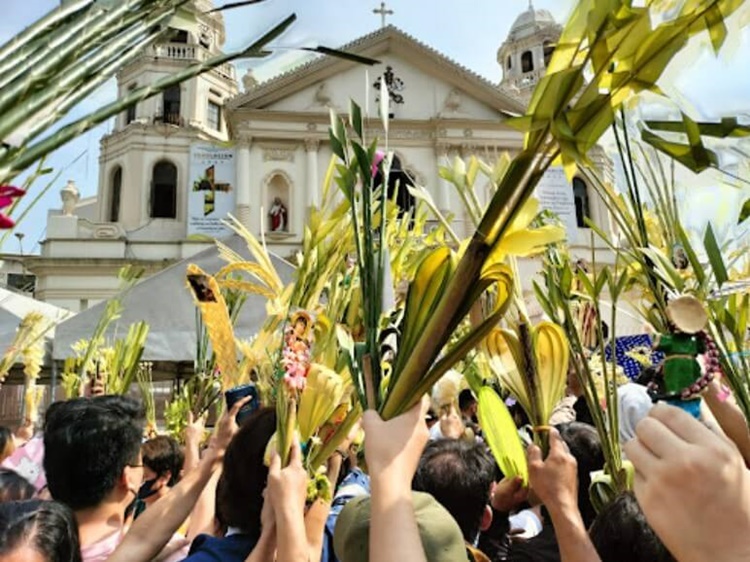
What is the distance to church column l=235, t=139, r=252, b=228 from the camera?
19.5 m

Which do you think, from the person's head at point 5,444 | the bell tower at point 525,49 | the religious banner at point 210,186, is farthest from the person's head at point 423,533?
the bell tower at point 525,49

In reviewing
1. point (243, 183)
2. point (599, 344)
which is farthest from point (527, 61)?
point (599, 344)

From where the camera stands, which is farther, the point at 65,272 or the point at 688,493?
the point at 65,272

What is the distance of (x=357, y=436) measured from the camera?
246cm

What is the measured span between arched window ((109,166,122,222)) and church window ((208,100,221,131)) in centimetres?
369

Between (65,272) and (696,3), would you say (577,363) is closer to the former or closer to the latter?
(696,3)

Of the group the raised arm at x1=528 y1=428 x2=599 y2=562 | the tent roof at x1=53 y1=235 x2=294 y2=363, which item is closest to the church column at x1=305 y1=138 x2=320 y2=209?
the tent roof at x1=53 y1=235 x2=294 y2=363

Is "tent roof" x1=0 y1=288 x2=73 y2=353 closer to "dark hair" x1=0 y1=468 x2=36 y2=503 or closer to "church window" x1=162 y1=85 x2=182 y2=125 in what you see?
"dark hair" x1=0 y1=468 x2=36 y2=503

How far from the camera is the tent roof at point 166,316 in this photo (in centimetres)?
576

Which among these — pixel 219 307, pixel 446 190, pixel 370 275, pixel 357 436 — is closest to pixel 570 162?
pixel 370 275

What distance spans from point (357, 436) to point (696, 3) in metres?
1.95

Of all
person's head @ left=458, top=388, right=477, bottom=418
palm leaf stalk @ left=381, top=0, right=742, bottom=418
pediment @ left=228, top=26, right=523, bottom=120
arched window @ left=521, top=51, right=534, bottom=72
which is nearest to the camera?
palm leaf stalk @ left=381, top=0, right=742, bottom=418

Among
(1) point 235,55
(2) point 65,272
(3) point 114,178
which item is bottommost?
(1) point 235,55

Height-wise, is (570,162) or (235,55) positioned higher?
(235,55)
